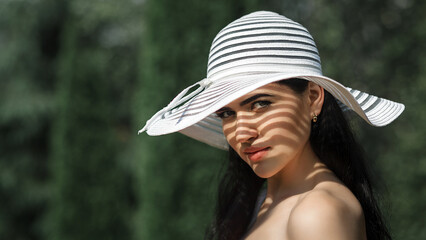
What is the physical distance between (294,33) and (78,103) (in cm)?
826

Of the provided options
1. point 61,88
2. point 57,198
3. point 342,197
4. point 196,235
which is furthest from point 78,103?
point 342,197

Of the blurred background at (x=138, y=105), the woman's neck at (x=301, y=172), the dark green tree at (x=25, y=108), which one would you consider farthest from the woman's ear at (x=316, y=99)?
the dark green tree at (x=25, y=108)

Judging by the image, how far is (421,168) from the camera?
4.91 metres

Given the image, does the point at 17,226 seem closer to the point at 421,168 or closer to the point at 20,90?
the point at 20,90

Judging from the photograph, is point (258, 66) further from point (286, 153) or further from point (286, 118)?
point (286, 153)

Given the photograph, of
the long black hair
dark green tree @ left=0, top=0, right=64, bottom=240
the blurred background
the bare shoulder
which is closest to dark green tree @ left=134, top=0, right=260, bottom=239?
the blurred background

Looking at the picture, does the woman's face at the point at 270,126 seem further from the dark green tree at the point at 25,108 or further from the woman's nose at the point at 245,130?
the dark green tree at the point at 25,108

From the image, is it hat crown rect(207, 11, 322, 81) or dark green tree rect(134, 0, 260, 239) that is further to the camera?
dark green tree rect(134, 0, 260, 239)

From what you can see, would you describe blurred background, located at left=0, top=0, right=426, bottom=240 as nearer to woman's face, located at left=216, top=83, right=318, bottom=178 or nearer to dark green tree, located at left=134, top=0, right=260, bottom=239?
dark green tree, located at left=134, top=0, right=260, bottom=239

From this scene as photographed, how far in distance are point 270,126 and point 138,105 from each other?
199 inches

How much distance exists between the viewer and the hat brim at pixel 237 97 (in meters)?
1.47

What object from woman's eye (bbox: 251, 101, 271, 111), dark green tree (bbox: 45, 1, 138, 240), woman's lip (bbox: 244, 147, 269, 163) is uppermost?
woman's eye (bbox: 251, 101, 271, 111)

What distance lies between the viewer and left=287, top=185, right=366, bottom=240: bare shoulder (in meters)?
1.31

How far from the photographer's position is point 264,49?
1589 mm
